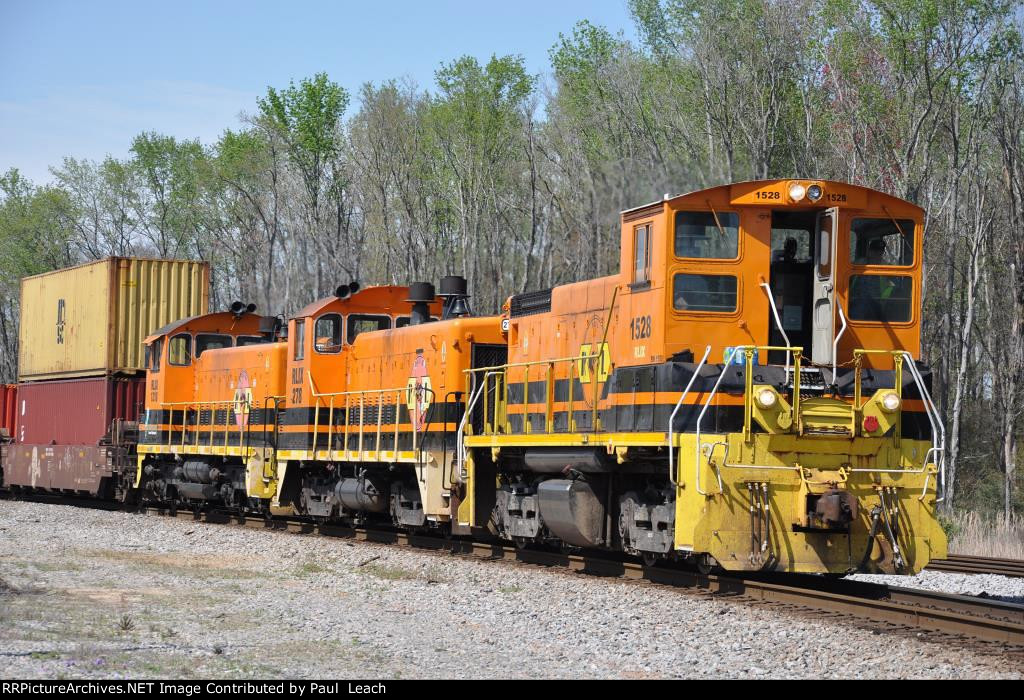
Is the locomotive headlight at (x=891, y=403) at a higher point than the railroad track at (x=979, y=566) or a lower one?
higher

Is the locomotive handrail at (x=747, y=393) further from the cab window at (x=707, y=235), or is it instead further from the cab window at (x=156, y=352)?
the cab window at (x=156, y=352)

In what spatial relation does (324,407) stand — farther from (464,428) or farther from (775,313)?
(775,313)

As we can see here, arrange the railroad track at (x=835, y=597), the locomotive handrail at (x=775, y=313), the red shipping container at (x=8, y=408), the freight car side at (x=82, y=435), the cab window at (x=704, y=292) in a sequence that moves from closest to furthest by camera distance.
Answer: the railroad track at (x=835, y=597), the locomotive handrail at (x=775, y=313), the cab window at (x=704, y=292), the freight car side at (x=82, y=435), the red shipping container at (x=8, y=408)

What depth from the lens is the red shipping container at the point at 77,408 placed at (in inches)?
1009

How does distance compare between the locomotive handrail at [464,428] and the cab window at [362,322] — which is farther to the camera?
the cab window at [362,322]

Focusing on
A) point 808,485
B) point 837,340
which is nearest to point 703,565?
point 808,485

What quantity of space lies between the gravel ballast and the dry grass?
23.8 feet

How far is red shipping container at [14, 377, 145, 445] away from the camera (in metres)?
25.6

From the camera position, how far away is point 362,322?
1975cm

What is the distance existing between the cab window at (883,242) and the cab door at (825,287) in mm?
334

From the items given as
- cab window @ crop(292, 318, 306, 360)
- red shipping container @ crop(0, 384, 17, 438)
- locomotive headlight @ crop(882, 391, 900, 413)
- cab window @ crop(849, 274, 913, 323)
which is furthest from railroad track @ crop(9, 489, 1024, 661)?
red shipping container @ crop(0, 384, 17, 438)

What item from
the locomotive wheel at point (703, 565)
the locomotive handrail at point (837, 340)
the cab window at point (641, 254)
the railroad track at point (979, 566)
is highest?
the cab window at point (641, 254)

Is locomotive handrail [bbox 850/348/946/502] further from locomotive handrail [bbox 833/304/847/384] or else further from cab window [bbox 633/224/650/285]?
cab window [bbox 633/224/650/285]

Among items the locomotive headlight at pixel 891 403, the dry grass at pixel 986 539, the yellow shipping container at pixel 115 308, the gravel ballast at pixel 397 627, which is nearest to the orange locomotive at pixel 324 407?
the yellow shipping container at pixel 115 308
